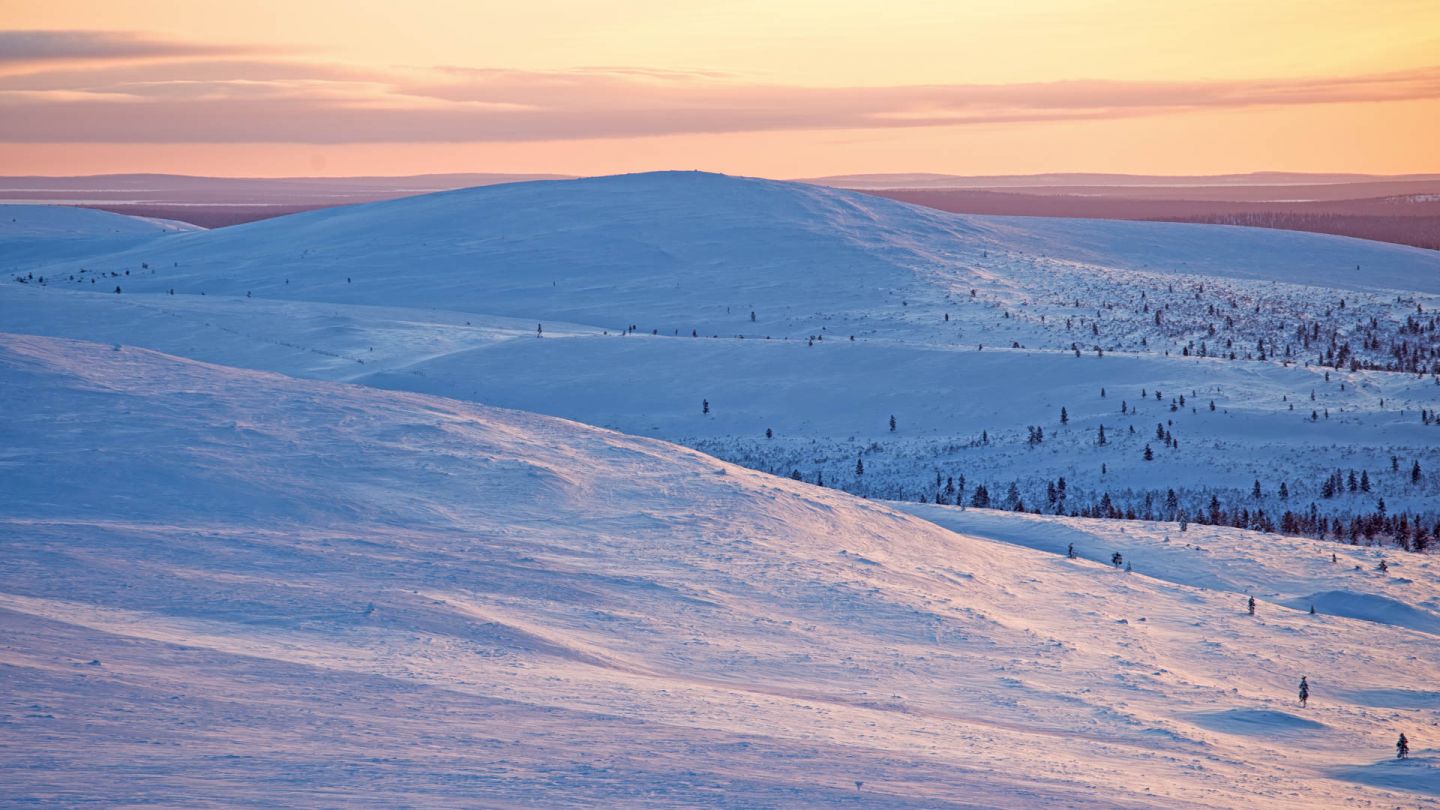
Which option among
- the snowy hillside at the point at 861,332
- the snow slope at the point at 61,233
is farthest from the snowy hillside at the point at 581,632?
the snow slope at the point at 61,233

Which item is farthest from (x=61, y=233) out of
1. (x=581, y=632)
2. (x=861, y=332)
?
(x=581, y=632)

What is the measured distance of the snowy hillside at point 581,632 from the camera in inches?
259

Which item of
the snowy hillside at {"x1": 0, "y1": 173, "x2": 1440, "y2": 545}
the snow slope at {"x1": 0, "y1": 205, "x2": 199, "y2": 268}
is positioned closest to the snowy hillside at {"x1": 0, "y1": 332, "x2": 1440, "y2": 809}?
the snowy hillside at {"x1": 0, "y1": 173, "x2": 1440, "y2": 545}

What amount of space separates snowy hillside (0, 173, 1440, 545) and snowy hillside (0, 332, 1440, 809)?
5295 millimetres

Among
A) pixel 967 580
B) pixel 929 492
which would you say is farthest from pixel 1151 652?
pixel 929 492

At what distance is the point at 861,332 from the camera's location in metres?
33.3

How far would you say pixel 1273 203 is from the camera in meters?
166

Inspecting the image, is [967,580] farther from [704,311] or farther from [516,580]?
[704,311]

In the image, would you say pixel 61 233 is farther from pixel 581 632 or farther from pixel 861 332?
pixel 581 632

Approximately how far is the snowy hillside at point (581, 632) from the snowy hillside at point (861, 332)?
5295 mm

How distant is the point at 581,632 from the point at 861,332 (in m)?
24.6

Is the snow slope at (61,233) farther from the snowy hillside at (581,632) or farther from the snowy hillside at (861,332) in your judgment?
the snowy hillside at (581,632)

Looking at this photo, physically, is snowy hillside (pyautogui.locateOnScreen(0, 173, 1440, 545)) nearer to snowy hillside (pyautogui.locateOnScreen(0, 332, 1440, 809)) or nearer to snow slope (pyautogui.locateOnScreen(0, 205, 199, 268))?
snow slope (pyautogui.locateOnScreen(0, 205, 199, 268))

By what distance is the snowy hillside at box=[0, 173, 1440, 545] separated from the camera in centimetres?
2156
